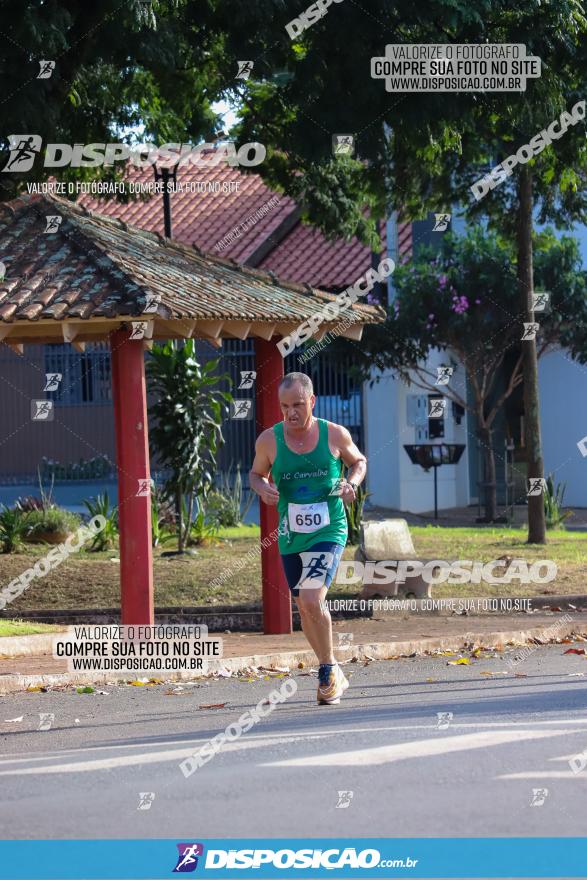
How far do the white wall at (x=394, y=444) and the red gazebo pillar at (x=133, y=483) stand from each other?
1554cm

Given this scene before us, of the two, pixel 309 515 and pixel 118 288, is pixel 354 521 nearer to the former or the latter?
pixel 118 288

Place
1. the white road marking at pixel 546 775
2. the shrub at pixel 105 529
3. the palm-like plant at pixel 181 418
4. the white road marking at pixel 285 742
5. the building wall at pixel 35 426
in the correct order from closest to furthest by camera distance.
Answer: the white road marking at pixel 546 775
the white road marking at pixel 285 742
the palm-like plant at pixel 181 418
the shrub at pixel 105 529
the building wall at pixel 35 426

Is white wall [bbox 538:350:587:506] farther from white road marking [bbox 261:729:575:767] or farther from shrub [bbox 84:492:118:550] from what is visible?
white road marking [bbox 261:729:575:767]

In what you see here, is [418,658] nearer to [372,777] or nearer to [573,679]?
[573,679]

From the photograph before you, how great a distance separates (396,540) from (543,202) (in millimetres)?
7599

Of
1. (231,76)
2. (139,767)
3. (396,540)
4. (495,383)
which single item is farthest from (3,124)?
(495,383)

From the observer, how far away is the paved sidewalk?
1227cm

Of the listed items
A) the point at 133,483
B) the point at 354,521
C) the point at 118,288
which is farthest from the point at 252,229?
the point at 118,288

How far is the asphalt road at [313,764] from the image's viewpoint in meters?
6.04

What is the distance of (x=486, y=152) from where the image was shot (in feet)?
65.9

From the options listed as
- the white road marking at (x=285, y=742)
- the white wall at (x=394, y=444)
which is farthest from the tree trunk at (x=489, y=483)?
the white road marking at (x=285, y=742)

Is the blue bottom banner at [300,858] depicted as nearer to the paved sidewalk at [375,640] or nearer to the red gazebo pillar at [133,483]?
the paved sidewalk at [375,640]

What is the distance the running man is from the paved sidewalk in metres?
2.59

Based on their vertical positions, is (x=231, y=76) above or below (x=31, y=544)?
above
